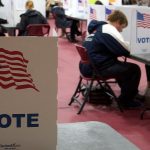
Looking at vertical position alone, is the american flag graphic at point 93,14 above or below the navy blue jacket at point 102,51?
above

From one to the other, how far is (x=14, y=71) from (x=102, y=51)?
3142mm

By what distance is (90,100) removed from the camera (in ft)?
15.0

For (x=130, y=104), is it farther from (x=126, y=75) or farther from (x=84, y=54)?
(x=84, y=54)

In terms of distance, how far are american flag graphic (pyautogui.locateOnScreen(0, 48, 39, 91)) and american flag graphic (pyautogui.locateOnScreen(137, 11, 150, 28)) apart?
310cm

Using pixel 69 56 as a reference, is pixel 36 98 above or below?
above

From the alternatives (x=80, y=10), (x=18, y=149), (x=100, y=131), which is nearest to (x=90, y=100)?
(x=100, y=131)

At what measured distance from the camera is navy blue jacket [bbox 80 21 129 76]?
4105 millimetres

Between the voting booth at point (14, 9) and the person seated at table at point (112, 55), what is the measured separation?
251cm

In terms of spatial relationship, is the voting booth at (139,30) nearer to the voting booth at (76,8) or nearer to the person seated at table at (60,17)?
the voting booth at (76,8)

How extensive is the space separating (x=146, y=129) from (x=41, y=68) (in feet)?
9.24

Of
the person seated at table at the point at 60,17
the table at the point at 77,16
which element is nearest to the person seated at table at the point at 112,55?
the table at the point at 77,16

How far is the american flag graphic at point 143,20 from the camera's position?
13.3 feet

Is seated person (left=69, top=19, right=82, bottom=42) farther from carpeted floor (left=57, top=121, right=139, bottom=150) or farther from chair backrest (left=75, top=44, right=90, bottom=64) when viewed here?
carpeted floor (left=57, top=121, right=139, bottom=150)

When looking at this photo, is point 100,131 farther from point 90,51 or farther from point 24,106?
point 90,51
